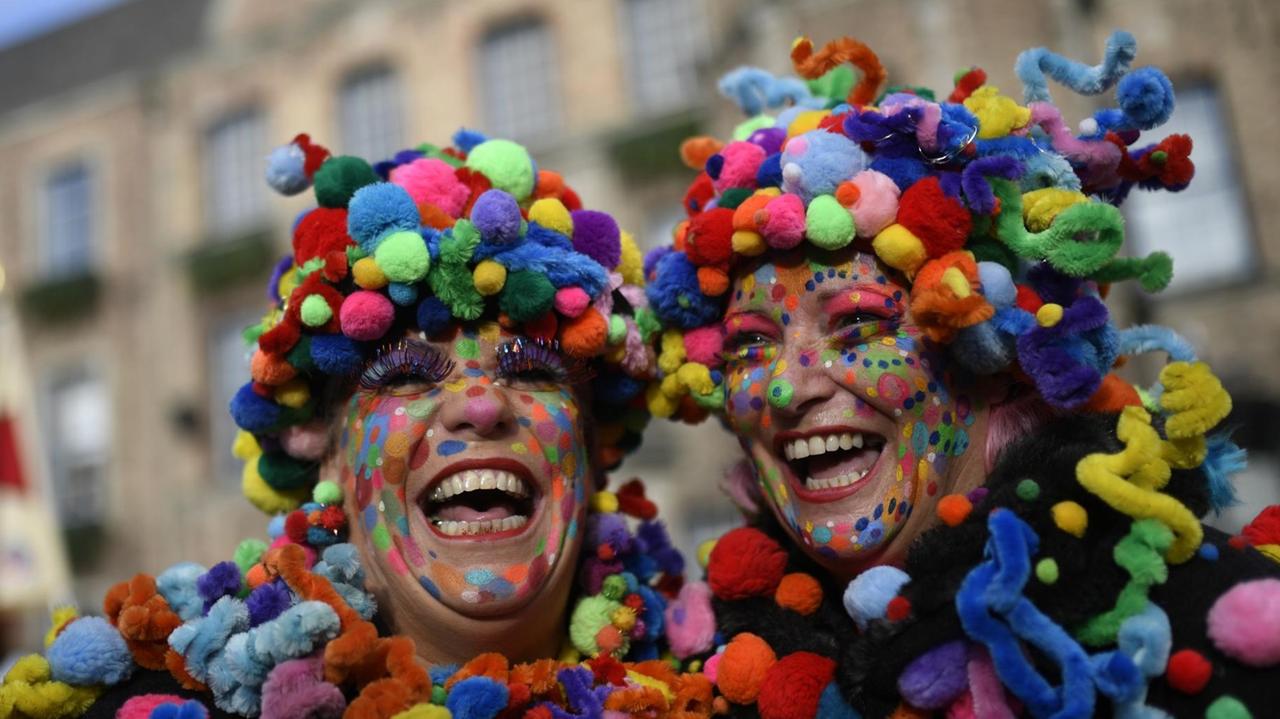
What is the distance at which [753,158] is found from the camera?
9.91 feet

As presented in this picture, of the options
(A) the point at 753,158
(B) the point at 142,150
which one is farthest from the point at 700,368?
(B) the point at 142,150

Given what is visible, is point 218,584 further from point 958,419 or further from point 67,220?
point 67,220

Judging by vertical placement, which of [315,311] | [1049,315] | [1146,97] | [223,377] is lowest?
[1049,315]

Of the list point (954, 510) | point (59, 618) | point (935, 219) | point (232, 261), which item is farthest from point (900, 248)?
point (232, 261)

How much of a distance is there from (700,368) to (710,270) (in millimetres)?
252

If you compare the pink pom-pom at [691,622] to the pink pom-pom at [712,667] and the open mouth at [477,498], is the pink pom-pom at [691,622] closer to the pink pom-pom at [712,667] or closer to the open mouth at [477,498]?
the pink pom-pom at [712,667]

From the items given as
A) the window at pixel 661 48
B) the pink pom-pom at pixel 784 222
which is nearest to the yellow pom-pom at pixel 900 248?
the pink pom-pom at pixel 784 222

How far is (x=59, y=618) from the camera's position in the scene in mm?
2902

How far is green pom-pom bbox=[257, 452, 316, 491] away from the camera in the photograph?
3.07m

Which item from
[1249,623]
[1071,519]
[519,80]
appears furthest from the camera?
[519,80]

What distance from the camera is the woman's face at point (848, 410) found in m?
2.74

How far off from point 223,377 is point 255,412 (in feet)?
45.4

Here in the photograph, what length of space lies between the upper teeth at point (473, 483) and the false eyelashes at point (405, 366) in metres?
0.24

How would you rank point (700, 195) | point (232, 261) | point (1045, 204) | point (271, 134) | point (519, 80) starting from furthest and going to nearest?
point (271, 134)
point (232, 261)
point (519, 80)
point (700, 195)
point (1045, 204)
